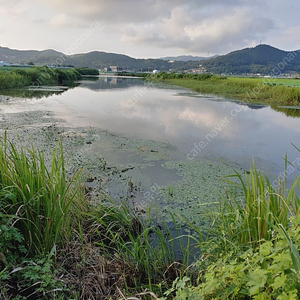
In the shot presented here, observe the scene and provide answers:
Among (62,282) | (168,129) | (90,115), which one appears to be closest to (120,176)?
(62,282)

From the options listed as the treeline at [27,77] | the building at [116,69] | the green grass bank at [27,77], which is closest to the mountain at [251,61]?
the building at [116,69]

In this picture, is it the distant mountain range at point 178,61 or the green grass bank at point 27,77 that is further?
the distant mountain range at point 178,61

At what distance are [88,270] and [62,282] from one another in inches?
11.0

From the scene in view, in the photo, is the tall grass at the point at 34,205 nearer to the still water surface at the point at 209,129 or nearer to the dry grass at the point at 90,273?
the dry grass at the point at 90,273

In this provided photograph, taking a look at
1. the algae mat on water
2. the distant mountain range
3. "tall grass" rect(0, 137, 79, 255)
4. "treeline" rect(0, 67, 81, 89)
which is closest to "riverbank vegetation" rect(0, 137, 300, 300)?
"tall grass" rect(0, 137, 79, 255)

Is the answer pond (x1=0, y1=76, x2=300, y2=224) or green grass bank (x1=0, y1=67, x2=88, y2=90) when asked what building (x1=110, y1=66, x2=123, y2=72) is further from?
pond (x1=0, y1=76, x2=300, y2=224)

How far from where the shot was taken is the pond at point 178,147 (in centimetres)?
356

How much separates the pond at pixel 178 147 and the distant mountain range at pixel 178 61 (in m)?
43.6

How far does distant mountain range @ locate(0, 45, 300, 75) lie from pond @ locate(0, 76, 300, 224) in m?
43.6

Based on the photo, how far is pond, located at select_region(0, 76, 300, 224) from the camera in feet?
11.7

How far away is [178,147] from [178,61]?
86.2 m

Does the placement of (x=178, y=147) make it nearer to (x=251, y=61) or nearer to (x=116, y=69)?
(x=251, y=61)

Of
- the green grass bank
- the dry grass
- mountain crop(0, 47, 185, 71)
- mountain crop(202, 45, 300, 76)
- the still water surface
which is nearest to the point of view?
the dry grass

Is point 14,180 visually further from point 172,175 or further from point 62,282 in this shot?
point 172,175
